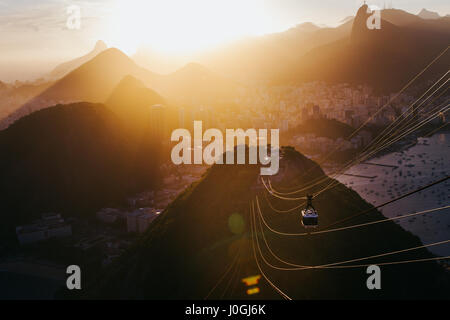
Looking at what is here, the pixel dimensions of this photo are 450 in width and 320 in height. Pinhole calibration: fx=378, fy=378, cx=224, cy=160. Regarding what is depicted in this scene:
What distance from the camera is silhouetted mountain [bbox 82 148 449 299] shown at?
7109 mm

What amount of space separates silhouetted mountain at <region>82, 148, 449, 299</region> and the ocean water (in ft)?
12.6

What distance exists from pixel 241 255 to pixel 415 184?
14.6 m

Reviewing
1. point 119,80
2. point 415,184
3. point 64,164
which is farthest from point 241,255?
point 119,80

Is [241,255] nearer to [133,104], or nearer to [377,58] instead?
[133,104]

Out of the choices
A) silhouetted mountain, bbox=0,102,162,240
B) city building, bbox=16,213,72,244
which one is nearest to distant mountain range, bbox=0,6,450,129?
silhouetted mountain, bbox=0,102,162,240

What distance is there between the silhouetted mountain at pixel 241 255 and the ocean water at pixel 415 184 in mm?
3837

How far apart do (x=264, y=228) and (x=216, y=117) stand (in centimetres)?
2228

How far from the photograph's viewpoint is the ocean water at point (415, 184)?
45.4 ft

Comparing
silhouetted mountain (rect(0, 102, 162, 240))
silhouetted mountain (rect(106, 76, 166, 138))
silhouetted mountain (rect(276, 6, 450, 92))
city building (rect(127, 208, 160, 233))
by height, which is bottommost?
city building (rect(127, 208, 160, 233))

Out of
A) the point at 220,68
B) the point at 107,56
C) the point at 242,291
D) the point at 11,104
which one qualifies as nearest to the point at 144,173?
the point at 242,291

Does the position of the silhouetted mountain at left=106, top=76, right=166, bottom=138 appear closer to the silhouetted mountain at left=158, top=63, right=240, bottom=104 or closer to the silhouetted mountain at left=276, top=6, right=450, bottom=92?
the silhouetted mountain at left=158, top=63, right=240, bottom=104

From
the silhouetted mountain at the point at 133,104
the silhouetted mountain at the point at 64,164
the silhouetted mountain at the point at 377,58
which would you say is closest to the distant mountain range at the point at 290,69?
the silhouetted mountain at the point at 377,58

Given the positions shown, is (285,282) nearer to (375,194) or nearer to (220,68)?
(375,194)

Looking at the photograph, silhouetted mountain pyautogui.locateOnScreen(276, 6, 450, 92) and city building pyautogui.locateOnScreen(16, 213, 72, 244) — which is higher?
silhouetted mountain pyautogui.locateOnScreen(276, 6, 450, 92)
